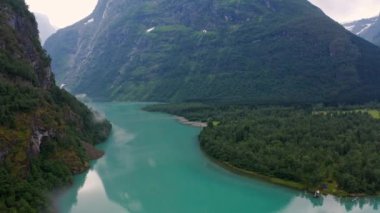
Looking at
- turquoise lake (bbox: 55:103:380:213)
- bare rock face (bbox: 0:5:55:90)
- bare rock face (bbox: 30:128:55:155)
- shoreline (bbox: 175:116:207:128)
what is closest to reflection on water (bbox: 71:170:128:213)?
turquoise lake (bbox: 55:103:380:213)

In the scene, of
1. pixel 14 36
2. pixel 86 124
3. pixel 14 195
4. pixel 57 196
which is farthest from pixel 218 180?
pixel 14 36

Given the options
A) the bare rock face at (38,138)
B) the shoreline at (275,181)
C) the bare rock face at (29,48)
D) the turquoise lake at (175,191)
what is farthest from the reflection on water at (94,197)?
the bare rock face at (29,48)

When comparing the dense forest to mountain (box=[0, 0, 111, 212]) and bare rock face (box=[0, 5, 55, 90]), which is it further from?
bare rock face (box=[0, 5, 55, 90])

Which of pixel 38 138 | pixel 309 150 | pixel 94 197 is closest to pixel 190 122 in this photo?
pixel 309 150

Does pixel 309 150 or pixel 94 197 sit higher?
pixel 309 150

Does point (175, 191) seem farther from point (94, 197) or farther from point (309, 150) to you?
point (309, 150)
